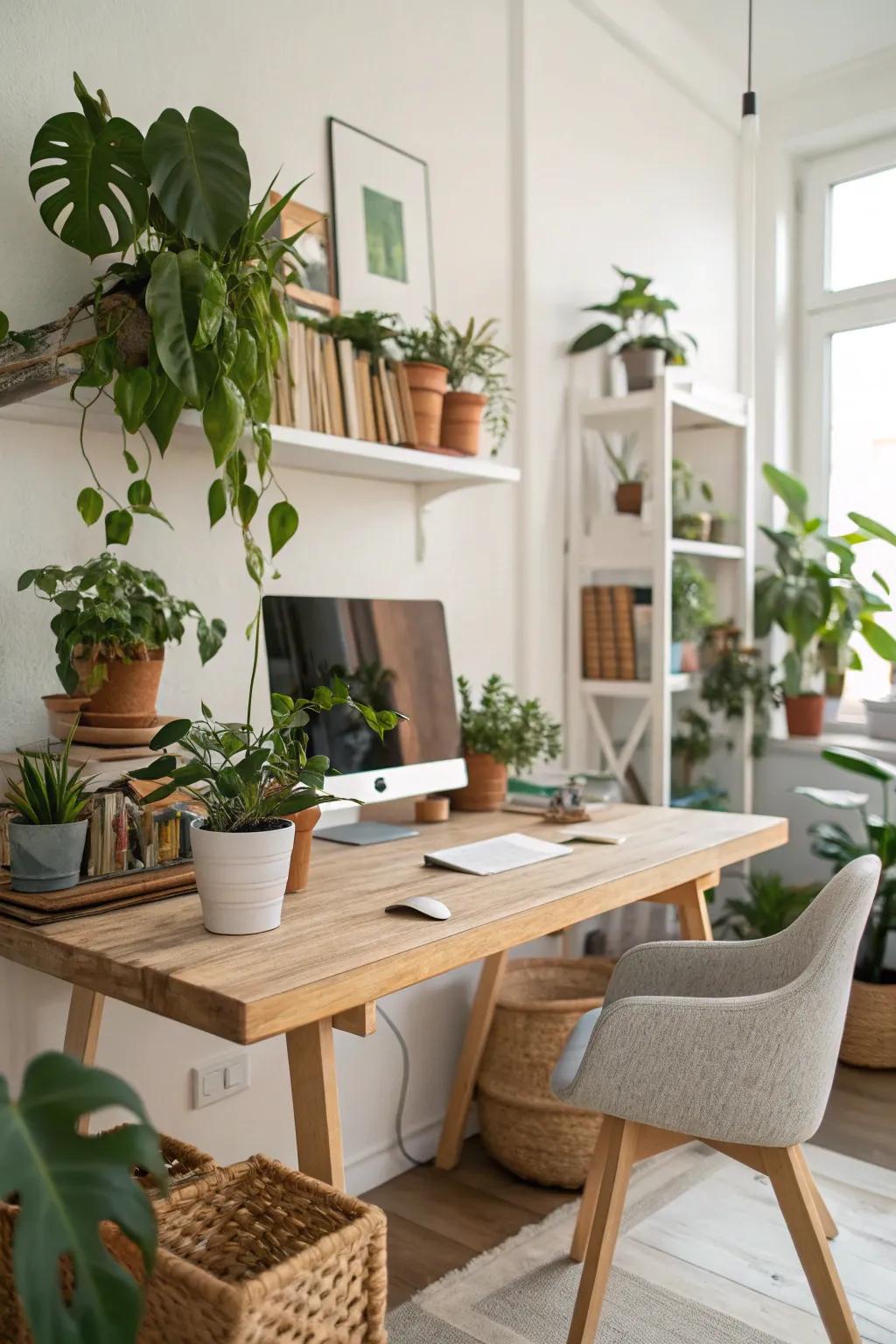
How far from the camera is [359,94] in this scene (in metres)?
2.39

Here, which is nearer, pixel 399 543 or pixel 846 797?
pixel 399 543

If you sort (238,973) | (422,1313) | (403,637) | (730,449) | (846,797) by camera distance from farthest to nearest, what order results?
1. (730,449)
2. (846,797)
3. (403,637)
4. (422,1313)
5. (238,973)

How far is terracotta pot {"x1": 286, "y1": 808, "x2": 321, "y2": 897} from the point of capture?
1.71 meters

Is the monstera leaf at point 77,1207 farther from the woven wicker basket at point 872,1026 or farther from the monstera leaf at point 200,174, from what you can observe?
the woven wicker basket at point 872,1026

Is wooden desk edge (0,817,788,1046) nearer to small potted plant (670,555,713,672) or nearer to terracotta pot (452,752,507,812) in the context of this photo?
terracotta pot (452,752,507,812)

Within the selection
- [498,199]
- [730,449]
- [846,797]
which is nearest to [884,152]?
[730,449]

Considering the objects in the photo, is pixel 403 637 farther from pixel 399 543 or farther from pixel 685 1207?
pixel 685 1207

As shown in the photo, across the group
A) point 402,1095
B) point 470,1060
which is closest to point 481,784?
point 470,1060

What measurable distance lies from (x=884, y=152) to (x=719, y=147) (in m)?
0.57

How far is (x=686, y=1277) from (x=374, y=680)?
1.24m

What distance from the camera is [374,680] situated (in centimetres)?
218

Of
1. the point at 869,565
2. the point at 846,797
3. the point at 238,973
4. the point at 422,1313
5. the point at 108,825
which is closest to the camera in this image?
the point at 238,973

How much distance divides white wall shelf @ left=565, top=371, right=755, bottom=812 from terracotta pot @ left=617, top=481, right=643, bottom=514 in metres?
0.05

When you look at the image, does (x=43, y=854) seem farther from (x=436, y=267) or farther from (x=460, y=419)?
(x=436, y=267)
